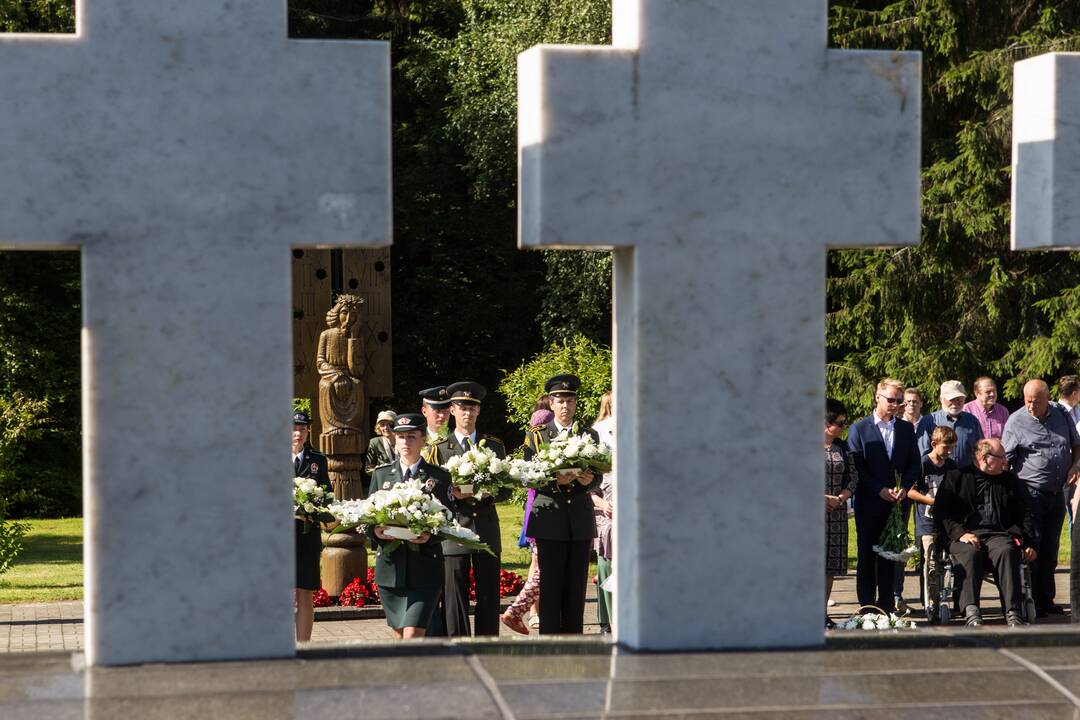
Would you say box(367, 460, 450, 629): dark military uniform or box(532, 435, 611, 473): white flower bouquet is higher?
box(532, 435, 611, 473): white flower bouquet

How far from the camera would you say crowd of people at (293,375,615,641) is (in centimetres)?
931

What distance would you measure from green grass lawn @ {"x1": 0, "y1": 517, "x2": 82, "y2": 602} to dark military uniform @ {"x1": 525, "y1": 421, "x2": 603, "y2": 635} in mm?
6353

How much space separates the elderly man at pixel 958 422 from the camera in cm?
1389

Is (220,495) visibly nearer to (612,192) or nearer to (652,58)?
(612,192)

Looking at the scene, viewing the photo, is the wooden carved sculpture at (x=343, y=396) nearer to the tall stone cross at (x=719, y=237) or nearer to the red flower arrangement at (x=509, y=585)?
Answer: the red flower arrangement at (x=509, y=585)

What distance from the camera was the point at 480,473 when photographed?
10312 mm

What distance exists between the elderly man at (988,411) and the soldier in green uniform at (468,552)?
220 inches

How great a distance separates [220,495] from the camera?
5145mm

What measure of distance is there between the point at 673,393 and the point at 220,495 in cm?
156

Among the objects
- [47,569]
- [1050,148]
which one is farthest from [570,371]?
[1050,148]

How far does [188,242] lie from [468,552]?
230 inches

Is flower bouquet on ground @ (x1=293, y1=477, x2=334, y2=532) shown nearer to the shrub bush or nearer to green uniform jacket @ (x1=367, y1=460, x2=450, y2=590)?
green uniform jacket @ (x1=367, y1=460, x2=450, y2=590)

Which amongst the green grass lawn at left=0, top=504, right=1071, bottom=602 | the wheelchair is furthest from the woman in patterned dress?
the green grass lawn at left=0, top=504, right=1071, bottom=602

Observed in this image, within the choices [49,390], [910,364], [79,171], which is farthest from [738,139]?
[49,390]
